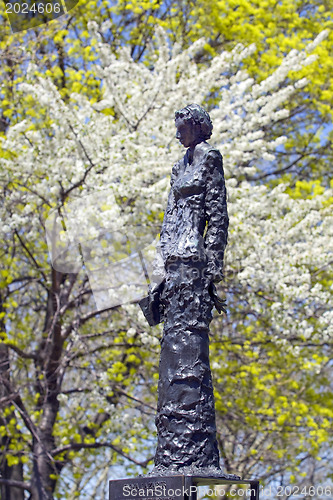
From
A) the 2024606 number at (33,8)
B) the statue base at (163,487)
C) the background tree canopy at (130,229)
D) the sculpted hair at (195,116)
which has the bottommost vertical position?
the statue base at (163,487)

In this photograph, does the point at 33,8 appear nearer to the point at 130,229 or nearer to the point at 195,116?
the point at 130,229

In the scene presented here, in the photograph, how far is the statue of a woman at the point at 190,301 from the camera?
471cm

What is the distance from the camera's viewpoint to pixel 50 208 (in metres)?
11.1

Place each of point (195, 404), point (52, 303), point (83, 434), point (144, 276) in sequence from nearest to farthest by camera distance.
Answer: point (195, 404) → point (144, 276) → point (52, 303) → point (83, 434)

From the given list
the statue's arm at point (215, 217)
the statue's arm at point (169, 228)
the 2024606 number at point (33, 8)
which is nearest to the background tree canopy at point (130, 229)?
the 2024606 number at point (33, 8)

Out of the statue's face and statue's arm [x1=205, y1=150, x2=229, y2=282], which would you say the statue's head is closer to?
the statue's face

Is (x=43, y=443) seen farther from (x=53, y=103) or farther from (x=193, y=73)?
(x=193, y=73)

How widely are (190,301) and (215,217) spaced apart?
0.67 meters

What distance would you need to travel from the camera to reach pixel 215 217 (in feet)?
17.2

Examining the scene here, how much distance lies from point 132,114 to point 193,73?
140 cm

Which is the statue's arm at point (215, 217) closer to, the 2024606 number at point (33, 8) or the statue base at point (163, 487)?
the statue base at point (163, 487)

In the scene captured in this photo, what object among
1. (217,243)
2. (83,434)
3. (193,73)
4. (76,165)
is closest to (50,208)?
(76,165)

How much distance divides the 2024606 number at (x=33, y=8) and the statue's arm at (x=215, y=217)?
7.56m

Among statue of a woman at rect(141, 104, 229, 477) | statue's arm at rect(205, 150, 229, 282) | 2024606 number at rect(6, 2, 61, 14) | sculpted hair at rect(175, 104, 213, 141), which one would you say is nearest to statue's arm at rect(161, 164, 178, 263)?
statue of a woman at rect(141, 104, 229, 477)
